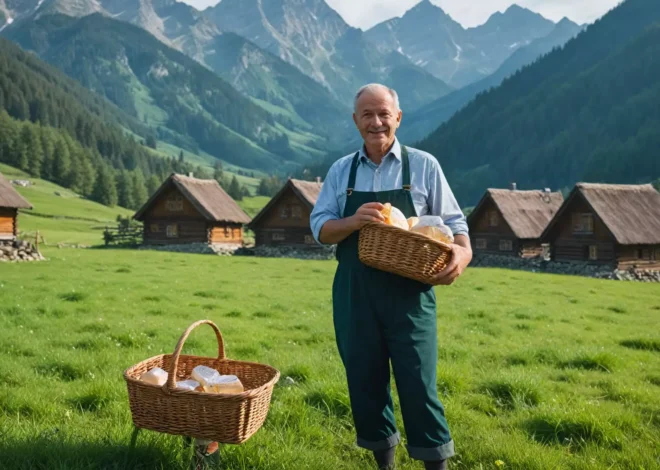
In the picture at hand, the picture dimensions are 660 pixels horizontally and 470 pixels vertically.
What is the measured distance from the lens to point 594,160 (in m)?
118

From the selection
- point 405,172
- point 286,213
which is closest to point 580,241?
point 286,213

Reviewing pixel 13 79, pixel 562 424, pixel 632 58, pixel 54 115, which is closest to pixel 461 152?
pixel 632 58

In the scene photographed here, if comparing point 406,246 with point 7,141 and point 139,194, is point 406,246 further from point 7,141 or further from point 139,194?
point 7,141

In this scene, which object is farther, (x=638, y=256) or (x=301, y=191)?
(x=301, y=191)

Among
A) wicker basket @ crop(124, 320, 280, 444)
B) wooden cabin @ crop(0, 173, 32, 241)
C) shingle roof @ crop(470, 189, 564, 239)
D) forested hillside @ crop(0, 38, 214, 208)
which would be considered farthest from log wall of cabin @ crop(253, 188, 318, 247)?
forested hillside @ crop(0, 38, 214, 208)

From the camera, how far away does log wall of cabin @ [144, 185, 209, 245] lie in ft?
159

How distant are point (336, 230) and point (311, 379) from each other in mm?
3057

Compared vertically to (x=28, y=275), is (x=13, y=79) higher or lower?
higher

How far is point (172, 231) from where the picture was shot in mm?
49625

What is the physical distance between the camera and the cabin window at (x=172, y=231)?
49344 mm

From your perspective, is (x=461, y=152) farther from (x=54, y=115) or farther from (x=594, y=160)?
(x=54, y=115)

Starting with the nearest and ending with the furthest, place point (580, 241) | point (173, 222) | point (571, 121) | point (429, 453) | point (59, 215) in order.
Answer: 1. point (429, 453)
2. point (580, 241)
3. point (173, 222)
4. point (59, 215)
5. point (571, 121)

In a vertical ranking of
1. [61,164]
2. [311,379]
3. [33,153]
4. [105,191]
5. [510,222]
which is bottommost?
[311,379]

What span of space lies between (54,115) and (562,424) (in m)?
185
